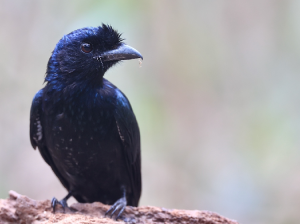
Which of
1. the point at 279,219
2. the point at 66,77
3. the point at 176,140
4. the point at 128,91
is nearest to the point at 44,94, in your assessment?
the point at 66,77

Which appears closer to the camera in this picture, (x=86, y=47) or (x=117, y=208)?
(x=117, y=208)

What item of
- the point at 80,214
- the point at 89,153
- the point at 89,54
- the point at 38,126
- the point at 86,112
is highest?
the point at 89,54

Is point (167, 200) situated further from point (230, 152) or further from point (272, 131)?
point (272, 131)

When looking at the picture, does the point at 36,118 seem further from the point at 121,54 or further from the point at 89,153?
the point at 121,54

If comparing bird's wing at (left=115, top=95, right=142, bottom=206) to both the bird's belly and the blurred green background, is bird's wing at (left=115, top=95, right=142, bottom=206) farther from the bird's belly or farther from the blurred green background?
the blurred green background

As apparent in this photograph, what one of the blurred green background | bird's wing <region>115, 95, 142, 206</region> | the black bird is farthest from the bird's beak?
the blurred green background

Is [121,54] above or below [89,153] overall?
above

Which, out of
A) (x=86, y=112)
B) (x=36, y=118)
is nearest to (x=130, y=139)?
(x=86, y=112)
